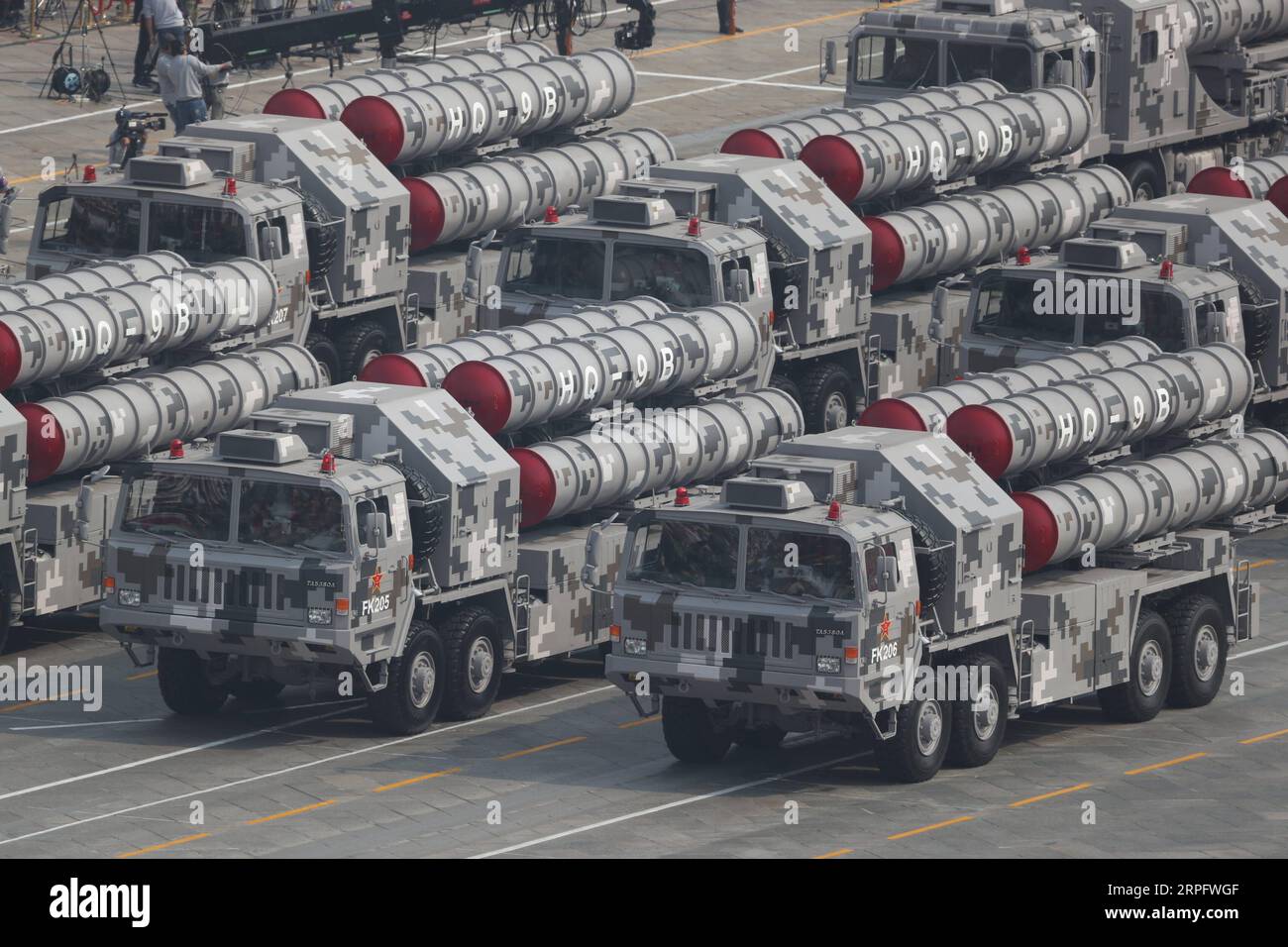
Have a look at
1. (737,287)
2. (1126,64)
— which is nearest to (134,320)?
(737,287)

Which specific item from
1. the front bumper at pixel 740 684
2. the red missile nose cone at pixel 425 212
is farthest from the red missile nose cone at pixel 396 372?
the red missile nose cone at pixel 425 212

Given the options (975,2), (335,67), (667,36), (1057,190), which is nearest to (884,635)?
(1057,190)

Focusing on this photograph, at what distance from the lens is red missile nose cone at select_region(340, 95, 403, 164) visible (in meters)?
47.4

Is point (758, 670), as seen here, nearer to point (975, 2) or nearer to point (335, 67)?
point (975, 2)

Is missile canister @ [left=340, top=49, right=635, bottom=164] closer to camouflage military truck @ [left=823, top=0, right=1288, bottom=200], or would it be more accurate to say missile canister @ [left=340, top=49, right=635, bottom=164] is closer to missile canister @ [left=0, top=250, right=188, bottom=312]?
camouflage military truck @ [left=823, top=0, right=1288, bottom=200]

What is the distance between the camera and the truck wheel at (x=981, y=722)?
33312 millimetres

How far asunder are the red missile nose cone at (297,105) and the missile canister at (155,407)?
24.9 feet

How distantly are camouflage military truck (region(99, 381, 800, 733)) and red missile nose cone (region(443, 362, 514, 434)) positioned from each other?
25.8 inches

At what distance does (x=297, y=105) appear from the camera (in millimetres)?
48188

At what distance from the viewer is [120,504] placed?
Result: 3456 cm

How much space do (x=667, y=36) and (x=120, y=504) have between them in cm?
3518

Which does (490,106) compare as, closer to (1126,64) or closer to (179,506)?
(1126,64)

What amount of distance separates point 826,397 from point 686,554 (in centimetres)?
1283

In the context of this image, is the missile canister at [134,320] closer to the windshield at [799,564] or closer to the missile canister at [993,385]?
the missile canister at [993,385]
